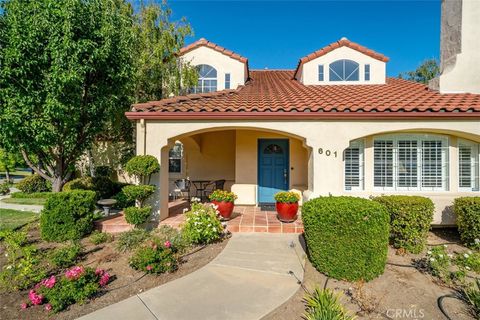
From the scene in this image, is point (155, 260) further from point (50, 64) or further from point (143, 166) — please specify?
point (50, 64)

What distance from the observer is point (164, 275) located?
446 cm

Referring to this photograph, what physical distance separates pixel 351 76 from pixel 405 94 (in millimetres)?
2814

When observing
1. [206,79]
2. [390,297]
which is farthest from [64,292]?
[206,79]

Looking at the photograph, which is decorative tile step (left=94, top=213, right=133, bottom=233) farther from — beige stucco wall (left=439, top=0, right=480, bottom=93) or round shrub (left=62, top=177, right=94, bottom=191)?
beige stucco wall (left=439, top=0, right=480, bottom=93)

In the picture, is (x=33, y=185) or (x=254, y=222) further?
(x=33, y=185)

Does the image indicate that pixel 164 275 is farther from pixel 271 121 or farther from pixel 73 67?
pixel 73 67

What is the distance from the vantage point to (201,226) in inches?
227

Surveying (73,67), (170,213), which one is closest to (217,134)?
(170,213)

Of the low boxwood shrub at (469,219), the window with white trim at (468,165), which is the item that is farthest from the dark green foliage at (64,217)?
the window with white trim at (468,165)

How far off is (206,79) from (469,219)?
10.6 metres

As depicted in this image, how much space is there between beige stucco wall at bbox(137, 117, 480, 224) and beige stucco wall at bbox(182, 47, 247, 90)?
484 cm

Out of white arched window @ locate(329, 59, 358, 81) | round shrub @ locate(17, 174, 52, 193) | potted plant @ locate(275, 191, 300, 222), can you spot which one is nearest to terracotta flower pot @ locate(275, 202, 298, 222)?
potted plant @ locate(275, 191, 300, 222)

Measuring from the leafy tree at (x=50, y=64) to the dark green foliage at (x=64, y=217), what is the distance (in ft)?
6.03

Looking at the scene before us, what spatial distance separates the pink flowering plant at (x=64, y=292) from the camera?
3461mm
